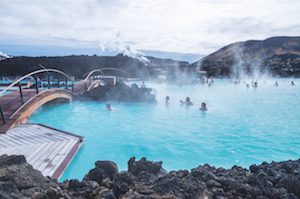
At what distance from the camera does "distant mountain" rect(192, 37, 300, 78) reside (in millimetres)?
40688

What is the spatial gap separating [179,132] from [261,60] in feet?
248

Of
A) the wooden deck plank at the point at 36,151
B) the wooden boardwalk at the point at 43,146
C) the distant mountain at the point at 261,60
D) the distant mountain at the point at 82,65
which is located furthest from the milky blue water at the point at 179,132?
the distant mountain at the point at 261,60

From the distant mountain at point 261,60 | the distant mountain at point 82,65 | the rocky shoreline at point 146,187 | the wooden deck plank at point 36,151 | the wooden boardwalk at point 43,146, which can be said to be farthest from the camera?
the distant mountain at point 261,60

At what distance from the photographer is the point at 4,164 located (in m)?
2.70

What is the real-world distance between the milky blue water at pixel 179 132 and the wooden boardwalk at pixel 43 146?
1.17ft

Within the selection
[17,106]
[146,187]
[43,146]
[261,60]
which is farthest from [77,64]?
[261,60]

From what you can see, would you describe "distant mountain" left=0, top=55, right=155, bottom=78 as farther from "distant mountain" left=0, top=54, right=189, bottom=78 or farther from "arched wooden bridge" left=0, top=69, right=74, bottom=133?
"arched wooden bridge" left=0, top=69, right=74, bottom=133

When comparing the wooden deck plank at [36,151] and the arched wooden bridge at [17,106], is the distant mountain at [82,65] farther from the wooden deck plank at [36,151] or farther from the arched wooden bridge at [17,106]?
the wooden deck plank at [36,151]

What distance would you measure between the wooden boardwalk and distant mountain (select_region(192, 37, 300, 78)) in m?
40.2

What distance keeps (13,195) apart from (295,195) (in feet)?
11.1

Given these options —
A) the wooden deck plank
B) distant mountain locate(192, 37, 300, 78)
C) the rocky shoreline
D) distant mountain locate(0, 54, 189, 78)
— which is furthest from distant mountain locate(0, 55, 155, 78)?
the rocky shoreline

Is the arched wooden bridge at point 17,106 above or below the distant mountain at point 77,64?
below

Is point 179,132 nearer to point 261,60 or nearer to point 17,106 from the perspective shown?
point 17,106

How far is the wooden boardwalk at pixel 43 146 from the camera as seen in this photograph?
14.3 ft
